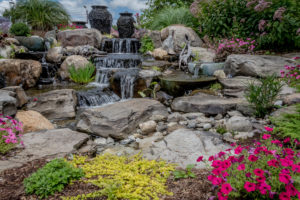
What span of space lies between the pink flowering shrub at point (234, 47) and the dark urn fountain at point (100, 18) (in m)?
8.48

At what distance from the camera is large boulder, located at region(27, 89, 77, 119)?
18.5 feet

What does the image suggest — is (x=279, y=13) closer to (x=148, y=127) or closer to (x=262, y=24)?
(x=262, y=24)

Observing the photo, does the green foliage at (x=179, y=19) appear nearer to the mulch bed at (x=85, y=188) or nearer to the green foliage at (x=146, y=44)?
A: the green foliage at (x=146, y=44)

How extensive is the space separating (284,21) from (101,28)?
10.5 meters

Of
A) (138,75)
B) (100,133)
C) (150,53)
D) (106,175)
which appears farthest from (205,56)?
(106,175)

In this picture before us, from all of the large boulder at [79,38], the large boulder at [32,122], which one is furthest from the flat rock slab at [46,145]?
the large boulder at [79,38]

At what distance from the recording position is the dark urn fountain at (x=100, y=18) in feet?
46.7

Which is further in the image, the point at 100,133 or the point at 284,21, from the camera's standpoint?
the point at 284,21

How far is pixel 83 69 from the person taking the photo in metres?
8.19

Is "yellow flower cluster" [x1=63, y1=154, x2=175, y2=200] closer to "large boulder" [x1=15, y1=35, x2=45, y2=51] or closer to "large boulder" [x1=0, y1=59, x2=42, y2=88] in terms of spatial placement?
"large boulder" [x1=0, y1=59, x2=42, y2=88]

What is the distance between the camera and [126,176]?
2.43m

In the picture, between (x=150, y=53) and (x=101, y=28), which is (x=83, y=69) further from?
(x=101, y=28)

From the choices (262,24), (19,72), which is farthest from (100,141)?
(262,24)

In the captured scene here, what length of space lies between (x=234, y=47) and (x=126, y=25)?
7.31 metres
